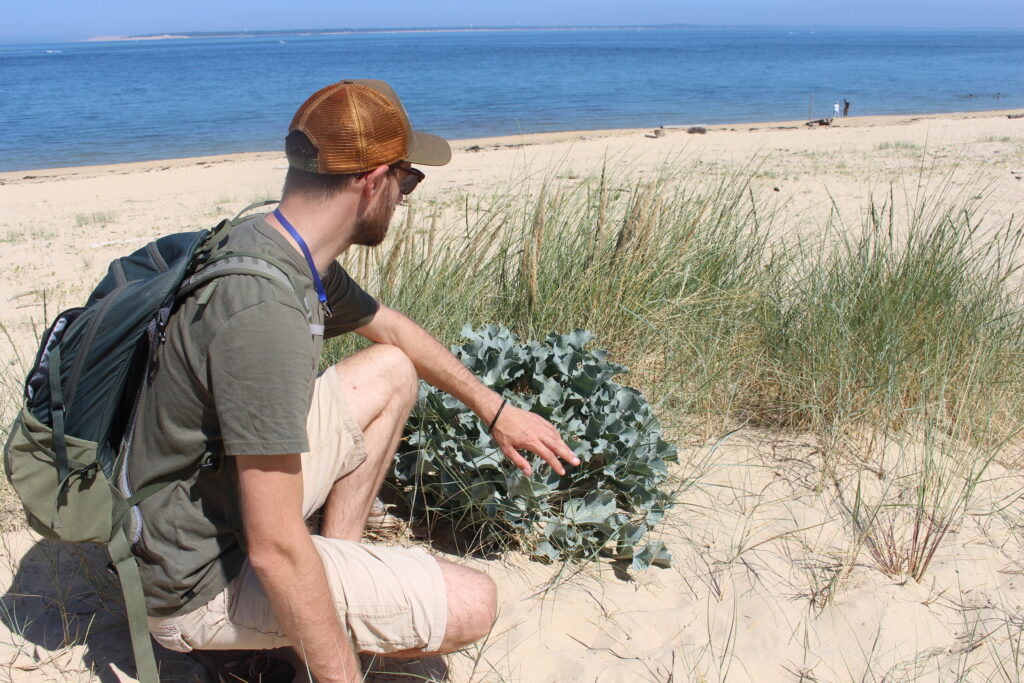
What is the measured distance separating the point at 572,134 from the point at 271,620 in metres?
18.0

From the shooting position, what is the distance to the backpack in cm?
160

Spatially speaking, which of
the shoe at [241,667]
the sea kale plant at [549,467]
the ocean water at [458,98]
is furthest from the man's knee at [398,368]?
the ocean water at [458,98]

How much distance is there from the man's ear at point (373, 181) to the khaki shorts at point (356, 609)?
2.29ft

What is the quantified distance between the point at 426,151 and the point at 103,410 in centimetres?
91

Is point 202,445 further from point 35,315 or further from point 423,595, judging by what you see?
point 35,315

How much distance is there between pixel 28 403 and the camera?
168cm

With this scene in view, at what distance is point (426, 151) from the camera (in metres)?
1.91

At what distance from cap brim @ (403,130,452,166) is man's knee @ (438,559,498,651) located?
3.15ft

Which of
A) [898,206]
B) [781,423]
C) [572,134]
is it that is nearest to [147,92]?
[572,134]

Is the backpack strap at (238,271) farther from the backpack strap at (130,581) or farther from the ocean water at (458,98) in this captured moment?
the ocean water at (458,98)

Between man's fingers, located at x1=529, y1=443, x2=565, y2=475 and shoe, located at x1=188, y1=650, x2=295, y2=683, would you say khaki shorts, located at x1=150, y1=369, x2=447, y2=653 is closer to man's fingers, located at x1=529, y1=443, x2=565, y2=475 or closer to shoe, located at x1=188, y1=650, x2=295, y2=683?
shoe, located at x1=188, y1=650, x2=295, y2=683

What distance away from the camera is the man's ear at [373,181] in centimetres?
174

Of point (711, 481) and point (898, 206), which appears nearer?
point (711, 481)

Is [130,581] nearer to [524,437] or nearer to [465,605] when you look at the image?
[465,605]
